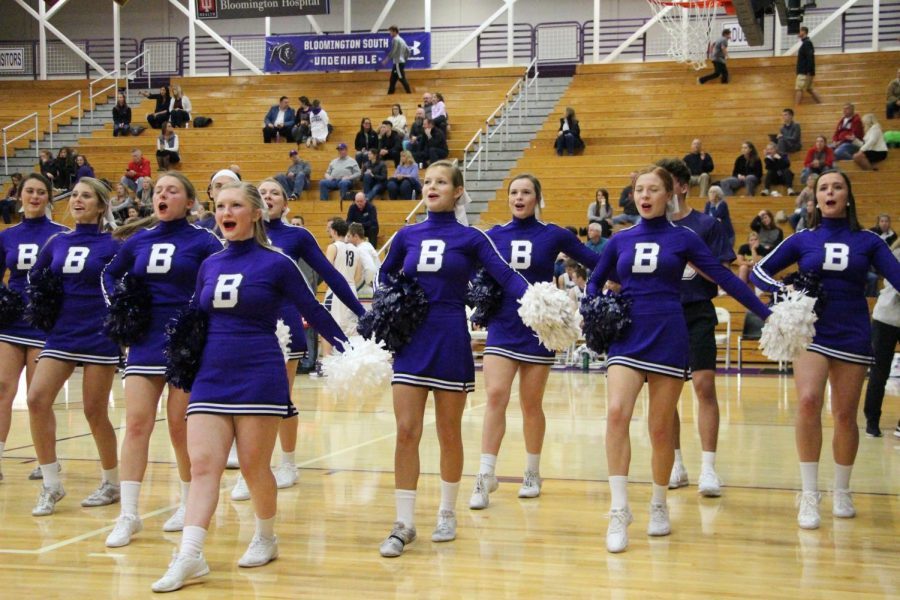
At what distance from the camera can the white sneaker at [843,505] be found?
→ 4855mm

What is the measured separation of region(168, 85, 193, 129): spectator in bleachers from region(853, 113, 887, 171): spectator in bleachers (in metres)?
12.2

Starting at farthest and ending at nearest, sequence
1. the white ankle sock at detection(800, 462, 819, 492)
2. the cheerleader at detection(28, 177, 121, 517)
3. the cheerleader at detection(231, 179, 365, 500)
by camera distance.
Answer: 1. the cheerleader at detection(231, 179, 365, 500)
2. the cheerleader at detection(28, 177, 121, 517)
3. the white ankle sock at detection(800, 462, 819, 492)

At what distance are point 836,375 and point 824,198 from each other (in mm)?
800

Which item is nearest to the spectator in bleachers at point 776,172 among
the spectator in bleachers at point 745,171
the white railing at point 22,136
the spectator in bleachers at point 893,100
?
the spectator in bleachers at point 745,171

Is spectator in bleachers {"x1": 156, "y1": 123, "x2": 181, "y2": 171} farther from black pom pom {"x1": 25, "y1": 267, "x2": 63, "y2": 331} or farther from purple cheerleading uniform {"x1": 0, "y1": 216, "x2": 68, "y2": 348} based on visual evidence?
black pom pom {"x1": 25, "y1": 267, "x2": 63, "y2": 331}

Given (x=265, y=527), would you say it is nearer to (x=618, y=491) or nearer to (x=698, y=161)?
(x=618, y=491)

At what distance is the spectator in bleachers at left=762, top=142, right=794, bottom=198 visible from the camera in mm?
15320

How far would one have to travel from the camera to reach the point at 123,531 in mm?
4371

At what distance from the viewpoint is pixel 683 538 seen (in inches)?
176

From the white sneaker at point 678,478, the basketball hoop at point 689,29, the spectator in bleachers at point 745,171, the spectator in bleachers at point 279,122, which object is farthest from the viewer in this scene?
the spectator in bleachers at point 279,122

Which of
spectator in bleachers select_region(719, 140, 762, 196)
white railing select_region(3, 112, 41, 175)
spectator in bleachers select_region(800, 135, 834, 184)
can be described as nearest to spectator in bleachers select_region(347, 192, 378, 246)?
spectator in bleachers select_region(719, 140, 762, 196)

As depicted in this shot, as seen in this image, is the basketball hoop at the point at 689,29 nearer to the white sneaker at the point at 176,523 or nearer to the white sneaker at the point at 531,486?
the white sneaker at the point at 531,486

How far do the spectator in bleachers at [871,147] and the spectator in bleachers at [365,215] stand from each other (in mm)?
7029

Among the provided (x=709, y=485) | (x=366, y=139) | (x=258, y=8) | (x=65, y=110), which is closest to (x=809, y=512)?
(x=709, y=485)
